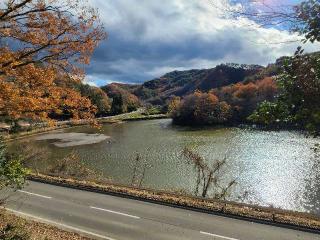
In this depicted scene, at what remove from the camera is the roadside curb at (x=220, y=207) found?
64.1ft

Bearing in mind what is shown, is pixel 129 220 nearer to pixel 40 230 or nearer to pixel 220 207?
pixel 40 230

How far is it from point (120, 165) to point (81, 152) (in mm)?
14395

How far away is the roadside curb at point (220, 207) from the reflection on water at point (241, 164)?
19.6ft

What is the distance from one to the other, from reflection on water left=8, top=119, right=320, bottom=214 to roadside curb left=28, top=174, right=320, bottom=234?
5961 millimetres

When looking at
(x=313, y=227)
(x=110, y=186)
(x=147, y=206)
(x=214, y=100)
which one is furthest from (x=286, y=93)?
(x=214, y=100)

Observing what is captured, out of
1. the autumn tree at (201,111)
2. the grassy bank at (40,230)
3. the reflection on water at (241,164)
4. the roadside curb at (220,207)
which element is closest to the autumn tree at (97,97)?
the autumn tree at (201,111)

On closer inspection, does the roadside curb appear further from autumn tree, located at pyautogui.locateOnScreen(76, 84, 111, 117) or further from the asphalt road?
autumn tree, located at pyautogui.locateOnScreen(76, 84, 111, 117)

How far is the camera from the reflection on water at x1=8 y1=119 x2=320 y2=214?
34625mm

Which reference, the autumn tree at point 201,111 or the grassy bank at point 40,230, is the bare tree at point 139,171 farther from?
the autumn tree at point 201,111

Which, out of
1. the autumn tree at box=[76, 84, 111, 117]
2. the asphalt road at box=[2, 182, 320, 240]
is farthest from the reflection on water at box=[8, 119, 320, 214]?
the autumn tree at box=[76, 84, 111, 117]

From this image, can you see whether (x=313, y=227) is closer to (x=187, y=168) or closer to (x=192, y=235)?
(x=192, y=235)

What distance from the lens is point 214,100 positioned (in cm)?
11519

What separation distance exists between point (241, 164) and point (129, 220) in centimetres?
→ 2687

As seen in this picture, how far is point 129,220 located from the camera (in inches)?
812
